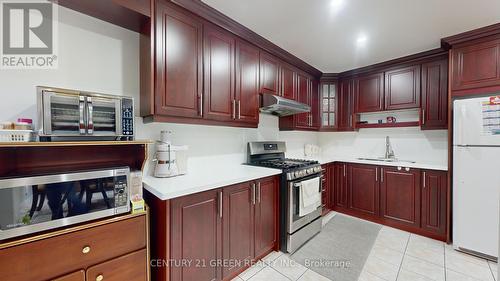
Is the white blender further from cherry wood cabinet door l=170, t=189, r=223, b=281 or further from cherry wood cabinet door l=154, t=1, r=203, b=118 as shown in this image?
cherry wood cabinet door l=170, t=189, r=223, b=281

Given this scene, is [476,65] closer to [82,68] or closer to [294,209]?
[294,209]

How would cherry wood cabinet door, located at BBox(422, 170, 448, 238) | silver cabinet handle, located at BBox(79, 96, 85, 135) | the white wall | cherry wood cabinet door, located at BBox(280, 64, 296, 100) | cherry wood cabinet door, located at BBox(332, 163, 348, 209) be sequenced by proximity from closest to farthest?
silver cabinet handle, located at BBox(79, 96, 85, 135)
the white wall
cherry wood cabinet door, located at BBox(422, 170, 448, 238)
cherry wood cabinet door, located at BBox(280, 64, 296, 100)
cherry wood cabinet door, located at BBox(332, 163, 348, 209)

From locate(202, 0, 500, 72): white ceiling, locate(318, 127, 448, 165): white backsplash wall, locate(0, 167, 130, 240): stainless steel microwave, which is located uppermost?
locate(202, 0, 500, 72): white ceiling

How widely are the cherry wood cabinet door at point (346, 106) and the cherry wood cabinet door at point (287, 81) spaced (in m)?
1.17

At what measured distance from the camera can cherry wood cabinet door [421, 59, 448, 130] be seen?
257cm

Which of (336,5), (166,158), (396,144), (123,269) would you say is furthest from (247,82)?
(396,144)

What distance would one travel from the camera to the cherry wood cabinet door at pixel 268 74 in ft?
7.89

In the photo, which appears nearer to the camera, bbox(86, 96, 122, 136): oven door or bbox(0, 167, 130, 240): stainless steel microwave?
bbox(0, 167, 130, 240): stainless steel microwave

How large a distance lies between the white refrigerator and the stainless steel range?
1470 mm

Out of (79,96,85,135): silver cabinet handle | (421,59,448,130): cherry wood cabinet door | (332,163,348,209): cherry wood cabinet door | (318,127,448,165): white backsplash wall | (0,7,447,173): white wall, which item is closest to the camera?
(79,96,85,135): silver cabinet handle

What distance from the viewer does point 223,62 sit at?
198 centimetres

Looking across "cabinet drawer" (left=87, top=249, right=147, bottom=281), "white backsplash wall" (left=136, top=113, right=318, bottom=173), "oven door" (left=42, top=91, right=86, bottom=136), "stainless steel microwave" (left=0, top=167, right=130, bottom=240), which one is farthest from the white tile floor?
"oven door" (left=42, top=91, right=86, bottom=136)

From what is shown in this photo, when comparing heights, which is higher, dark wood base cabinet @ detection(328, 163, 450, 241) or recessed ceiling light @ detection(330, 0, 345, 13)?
recessed ceiling light @ detection(330, 0, 345, 13)

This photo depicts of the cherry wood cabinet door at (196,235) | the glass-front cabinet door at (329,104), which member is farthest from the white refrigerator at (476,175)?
the cherry wood cabinet door at (196,235)
